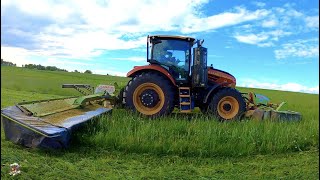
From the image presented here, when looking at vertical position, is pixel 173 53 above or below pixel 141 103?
above

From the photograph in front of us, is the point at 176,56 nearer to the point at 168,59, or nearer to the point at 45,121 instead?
the point at 168,59

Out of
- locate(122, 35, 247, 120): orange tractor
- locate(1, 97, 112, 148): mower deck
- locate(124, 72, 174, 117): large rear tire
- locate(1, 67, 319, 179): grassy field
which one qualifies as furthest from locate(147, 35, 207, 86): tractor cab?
locate(1, 97, 112, 148): mower deck

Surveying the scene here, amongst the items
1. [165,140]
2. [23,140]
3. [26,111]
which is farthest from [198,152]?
[26,111]

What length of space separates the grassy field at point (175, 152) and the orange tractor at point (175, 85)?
3.66ft

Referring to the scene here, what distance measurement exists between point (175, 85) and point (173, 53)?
2.64 feet

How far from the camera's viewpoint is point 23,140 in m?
5.68

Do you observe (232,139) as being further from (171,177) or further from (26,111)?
(26,111)

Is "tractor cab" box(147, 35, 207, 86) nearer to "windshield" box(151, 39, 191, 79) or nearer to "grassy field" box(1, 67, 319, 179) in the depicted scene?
"windshield" box(151, 39, 191, 79)

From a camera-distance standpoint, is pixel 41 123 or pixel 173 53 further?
pixel 173 53

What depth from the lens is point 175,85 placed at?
870cm

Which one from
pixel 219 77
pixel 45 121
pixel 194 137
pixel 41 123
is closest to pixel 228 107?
pixel 219 77

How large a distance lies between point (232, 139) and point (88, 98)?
3.36 meters

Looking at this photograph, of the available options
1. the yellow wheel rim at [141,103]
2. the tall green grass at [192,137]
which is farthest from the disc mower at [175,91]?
the tall green grass at [192,137]

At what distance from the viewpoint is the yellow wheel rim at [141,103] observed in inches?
335
